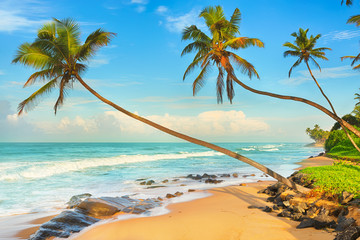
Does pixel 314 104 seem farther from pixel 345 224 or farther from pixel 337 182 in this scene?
pixel 345 224

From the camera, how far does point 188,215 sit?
26.7 ft

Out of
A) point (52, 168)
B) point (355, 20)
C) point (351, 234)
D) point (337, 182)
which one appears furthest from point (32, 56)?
point (52, 168)

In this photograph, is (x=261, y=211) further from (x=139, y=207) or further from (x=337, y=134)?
(x=337, y=134)

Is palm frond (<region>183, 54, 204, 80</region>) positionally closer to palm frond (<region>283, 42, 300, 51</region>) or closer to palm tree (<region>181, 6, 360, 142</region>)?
palm tree (<region>181, 6, 360, 142</region>)

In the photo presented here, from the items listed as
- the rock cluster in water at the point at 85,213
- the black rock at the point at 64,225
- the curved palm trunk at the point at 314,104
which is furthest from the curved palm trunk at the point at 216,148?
the curved palm trunk at the point at 314,104

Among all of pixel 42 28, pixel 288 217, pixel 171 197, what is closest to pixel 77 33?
pixel 42 28

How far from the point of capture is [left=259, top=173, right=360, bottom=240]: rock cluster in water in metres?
5.55

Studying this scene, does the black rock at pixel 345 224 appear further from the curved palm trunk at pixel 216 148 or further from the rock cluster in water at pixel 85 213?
the rock cluster in water at pixel 85 213

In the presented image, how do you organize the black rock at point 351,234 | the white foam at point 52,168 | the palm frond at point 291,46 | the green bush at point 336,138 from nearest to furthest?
the black rock at point 351,234
the palm frond at point 291,46
the white foam at point 52,168
the green bush at point 336,138

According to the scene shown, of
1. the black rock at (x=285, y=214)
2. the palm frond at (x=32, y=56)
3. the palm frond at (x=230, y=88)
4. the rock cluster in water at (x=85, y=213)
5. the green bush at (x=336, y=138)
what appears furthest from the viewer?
the green bush at (x=336, y=138)

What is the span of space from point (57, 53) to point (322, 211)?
995cm

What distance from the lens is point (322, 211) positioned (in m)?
6.71

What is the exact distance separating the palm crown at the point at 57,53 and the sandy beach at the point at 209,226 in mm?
5445

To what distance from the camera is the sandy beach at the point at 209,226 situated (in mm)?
6164
